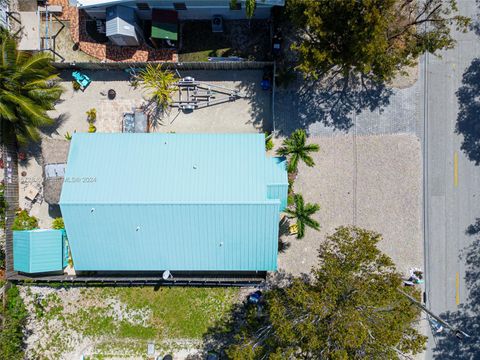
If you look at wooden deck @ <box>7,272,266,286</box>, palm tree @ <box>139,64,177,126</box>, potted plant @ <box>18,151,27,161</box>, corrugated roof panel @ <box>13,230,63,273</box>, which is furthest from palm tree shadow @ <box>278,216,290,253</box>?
potted plant @ <box>18,151,27,161</box>

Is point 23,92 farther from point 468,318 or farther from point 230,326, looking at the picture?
point 468,318

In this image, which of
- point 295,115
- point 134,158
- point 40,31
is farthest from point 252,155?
point 40,31

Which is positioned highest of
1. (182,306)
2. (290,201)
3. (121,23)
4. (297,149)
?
(121,23)

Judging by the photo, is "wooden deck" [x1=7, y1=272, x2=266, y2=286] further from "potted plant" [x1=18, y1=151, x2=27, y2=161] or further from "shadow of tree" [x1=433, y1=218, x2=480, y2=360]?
"shadow of tree" [x1=433, y1=218, x2=480, y2=360]

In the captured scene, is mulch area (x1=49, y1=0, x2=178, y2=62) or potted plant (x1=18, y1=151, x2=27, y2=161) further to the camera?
potted plant (x1=18, y1=151, x2=27, y2=161)

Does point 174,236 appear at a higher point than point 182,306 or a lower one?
higher

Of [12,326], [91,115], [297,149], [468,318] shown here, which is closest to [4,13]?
[91,115]

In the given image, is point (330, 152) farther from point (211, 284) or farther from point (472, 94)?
point (211, 284)
